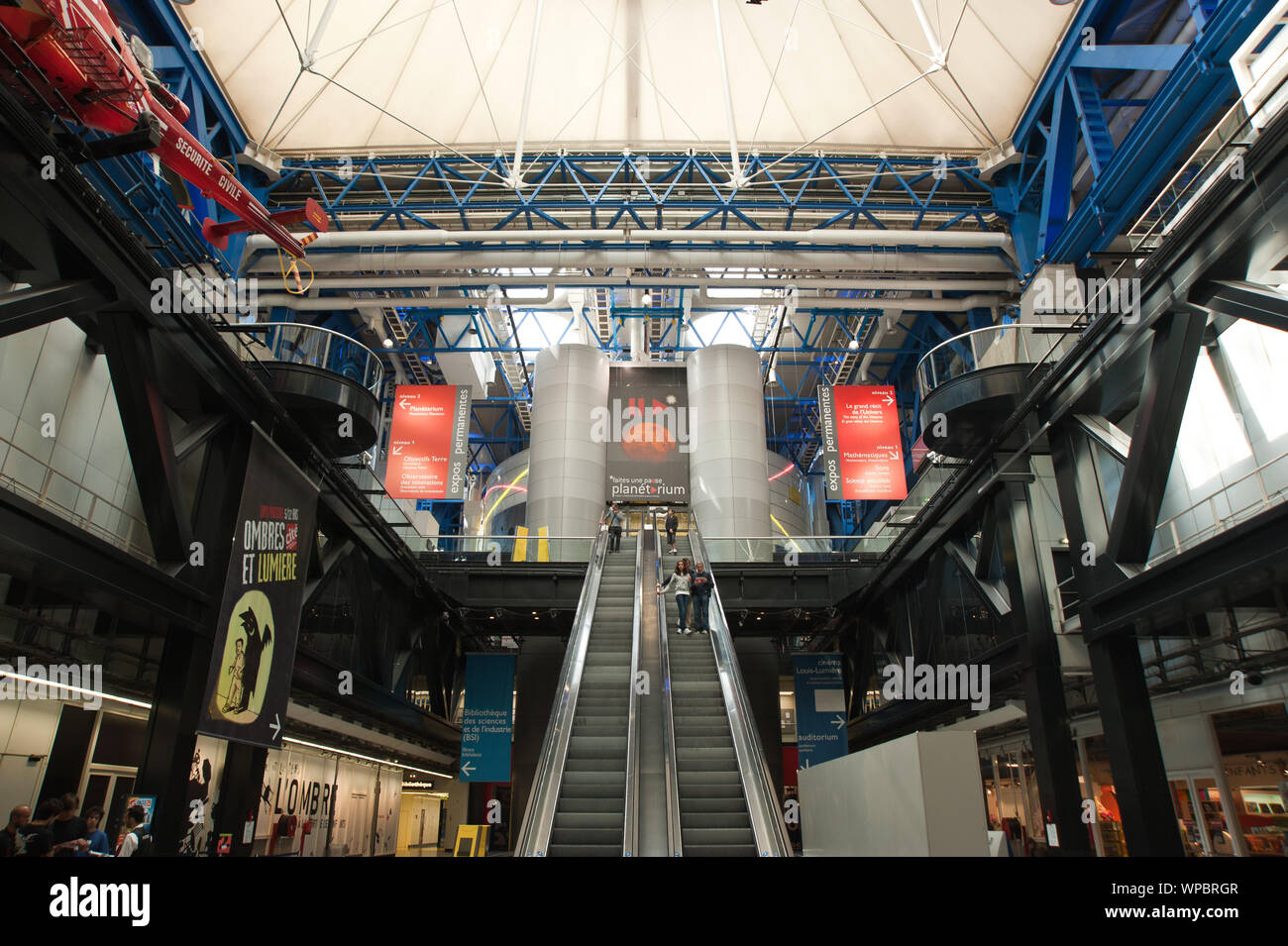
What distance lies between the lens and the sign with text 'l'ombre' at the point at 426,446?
19.6 m

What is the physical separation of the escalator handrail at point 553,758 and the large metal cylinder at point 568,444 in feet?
52.8

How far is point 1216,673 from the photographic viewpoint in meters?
11.6

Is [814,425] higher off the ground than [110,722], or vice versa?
[814,425]

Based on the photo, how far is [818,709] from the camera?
20.9 m

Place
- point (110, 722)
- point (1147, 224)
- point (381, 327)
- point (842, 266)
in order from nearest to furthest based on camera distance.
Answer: point (110, 722) < point (1147, 224) < point (842, 266) < point (381, 327)

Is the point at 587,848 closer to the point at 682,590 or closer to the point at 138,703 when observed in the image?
the point at 682,590

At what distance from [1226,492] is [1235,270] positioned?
3.65m

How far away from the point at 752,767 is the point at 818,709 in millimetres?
12048

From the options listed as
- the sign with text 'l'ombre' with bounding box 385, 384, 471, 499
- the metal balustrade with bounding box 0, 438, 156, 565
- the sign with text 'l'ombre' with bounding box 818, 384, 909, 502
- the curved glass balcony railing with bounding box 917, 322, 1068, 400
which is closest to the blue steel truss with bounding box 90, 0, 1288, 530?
the metal balustrade with bounding box 0, 438, 156, 565

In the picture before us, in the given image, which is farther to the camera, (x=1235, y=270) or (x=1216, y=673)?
(x=1216, y=673)

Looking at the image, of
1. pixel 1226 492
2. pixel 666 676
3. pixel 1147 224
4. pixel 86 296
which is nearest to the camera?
pixel 86 296

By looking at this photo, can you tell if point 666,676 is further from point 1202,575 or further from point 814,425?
point 814,425
